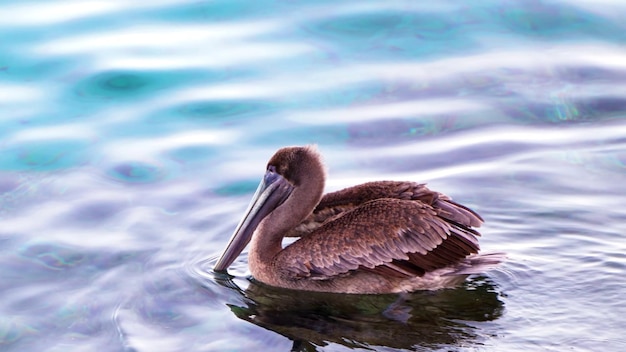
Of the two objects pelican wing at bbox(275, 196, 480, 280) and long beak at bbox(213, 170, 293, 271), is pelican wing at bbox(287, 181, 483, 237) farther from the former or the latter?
long beak at bbox(213, 170, 293, 271)

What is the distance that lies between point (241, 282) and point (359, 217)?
0.95m

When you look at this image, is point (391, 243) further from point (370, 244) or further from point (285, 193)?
point (285, 193)

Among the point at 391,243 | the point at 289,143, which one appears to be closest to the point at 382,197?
the point at 391,243

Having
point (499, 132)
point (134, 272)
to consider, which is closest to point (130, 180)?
point (134, 272)

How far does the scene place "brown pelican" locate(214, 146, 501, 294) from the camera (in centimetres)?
718

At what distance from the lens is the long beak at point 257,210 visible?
7.66m

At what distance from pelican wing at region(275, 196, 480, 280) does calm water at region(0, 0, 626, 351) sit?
Result: 8.7 inches

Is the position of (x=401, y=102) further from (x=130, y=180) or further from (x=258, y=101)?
(x=130, y=180)

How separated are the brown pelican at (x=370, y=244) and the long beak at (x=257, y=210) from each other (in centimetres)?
1

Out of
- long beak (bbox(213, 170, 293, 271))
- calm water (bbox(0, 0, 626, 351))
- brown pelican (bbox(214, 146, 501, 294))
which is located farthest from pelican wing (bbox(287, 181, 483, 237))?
calm water (bbox(0, 0, 626, 351))

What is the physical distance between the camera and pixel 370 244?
23.6 ft

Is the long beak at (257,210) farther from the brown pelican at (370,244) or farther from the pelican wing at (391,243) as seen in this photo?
the pelican wing at (391,243)

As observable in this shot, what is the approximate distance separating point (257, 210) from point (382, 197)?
35.9 inches

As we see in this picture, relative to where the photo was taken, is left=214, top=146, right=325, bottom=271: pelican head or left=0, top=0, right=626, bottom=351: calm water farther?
left=214, top=146, right=325, bottom=271: pelican head
